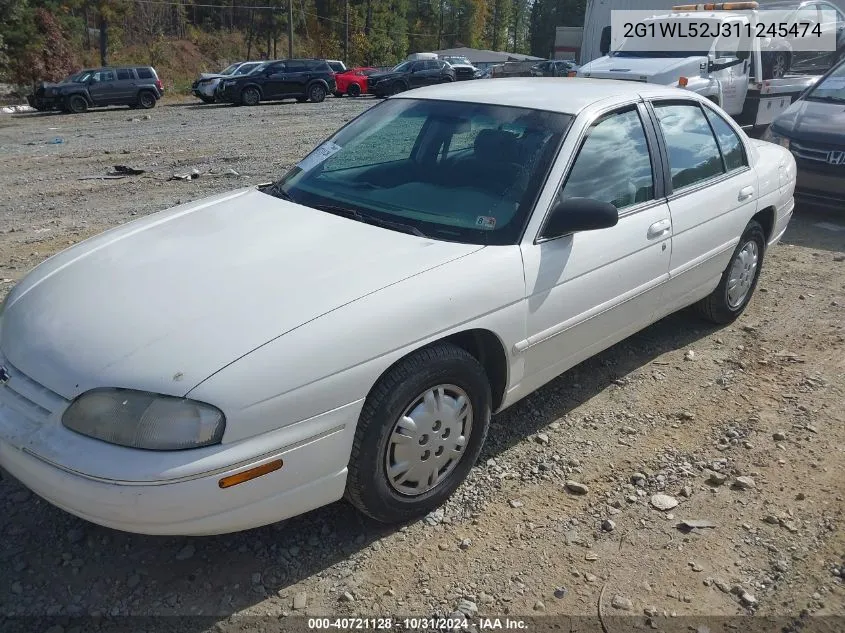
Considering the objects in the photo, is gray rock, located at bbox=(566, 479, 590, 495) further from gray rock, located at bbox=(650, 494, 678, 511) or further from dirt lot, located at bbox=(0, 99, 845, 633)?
gray rock, located at bbox=(650, 494, 678, 511)

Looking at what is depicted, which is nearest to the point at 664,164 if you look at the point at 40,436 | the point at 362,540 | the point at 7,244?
the point at 362,540

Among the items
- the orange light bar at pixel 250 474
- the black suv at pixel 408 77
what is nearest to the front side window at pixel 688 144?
the orange light bar at pixel 250 474

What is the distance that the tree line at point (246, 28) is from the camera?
1161 inches

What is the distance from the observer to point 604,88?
12.7ft

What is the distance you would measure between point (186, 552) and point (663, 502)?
1954mm

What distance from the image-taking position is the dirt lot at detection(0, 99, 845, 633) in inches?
99.1

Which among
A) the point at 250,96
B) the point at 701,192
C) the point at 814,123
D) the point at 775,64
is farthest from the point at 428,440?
the point at 250,96

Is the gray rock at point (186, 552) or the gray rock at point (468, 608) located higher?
the gray rock at point (186, 552)

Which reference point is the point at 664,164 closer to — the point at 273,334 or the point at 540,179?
the point at 540,179

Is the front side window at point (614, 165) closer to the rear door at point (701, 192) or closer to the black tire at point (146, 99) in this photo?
the rear door at point (701, 192)

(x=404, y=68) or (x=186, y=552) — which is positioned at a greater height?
(x=404, y=68)

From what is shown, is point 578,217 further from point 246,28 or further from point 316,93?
point 246,28

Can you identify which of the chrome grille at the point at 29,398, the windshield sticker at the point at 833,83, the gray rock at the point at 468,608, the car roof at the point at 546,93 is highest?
the windshield sticker at the point at 833,83

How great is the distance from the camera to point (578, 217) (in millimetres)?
3066
